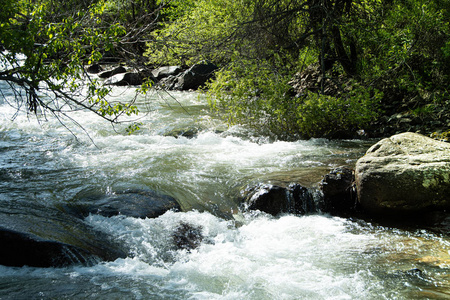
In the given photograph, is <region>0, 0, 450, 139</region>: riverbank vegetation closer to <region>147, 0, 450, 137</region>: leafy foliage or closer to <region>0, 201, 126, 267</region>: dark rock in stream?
<region>147, 0, 450, 137</region>: leafy foliage

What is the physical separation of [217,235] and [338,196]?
6.96 ft

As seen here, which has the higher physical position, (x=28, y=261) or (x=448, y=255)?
(x=28, y=261)

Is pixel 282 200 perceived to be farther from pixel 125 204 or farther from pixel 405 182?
pixel 125 204

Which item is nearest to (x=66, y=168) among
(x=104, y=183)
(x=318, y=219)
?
(x=104, y=183)

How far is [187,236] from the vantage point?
4969 mm

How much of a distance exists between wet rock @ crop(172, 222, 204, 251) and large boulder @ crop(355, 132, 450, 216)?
8.44ft

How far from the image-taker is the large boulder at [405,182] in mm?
5570

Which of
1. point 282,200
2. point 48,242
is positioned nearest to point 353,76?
point 282,200

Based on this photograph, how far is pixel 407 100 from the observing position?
10.2 m

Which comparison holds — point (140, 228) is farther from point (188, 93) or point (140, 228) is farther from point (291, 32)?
point (188, 93)

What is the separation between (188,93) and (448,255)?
14084 millimetres

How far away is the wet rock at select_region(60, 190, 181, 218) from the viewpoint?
5.39 m

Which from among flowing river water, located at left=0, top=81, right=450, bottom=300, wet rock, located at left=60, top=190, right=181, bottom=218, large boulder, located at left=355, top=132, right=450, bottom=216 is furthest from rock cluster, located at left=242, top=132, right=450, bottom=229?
wet rock, located at left=60, top=190, right=181, bottom=218

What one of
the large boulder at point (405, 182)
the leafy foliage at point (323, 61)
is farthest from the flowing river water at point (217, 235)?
the leafy foliage at point (323, 61)
